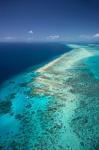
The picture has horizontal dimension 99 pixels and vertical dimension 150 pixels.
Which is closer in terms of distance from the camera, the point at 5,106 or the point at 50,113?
the point at 50,113

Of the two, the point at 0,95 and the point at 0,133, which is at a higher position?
the point at 0,95

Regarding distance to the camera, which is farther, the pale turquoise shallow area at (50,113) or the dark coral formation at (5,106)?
the dark coral formation at (5,106)

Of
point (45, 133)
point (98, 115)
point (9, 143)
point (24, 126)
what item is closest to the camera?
point (9, 143)

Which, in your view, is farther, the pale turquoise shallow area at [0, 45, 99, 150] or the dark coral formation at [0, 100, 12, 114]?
the dark coral formation at [0, 100, 12, 114]

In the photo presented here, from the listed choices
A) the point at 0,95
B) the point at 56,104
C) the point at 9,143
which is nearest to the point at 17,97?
the point at 0,95

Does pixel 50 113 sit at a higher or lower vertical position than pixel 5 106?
lower

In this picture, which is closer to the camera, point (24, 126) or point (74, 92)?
point (24, 126)

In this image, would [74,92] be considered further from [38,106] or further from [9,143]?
[9,143]

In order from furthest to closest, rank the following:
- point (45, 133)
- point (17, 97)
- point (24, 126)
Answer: point (17, 97), point (24, 126), point (45, 133)
